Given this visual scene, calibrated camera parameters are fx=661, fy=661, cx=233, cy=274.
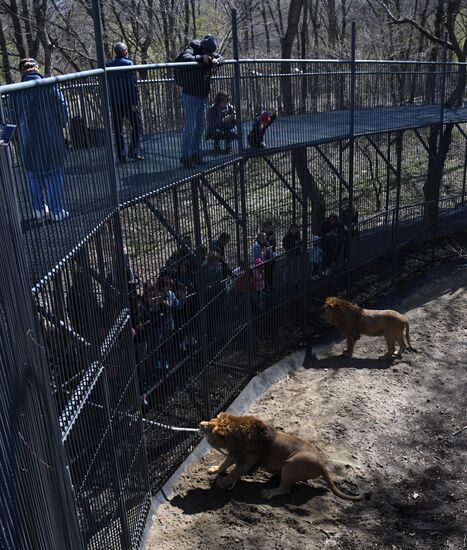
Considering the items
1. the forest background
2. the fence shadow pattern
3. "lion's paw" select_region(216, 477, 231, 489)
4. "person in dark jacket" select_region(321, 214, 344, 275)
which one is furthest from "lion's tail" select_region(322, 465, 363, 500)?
the forest background

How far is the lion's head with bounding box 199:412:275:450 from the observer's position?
6.90m

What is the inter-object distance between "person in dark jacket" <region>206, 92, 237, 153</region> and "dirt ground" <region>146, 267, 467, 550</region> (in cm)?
351

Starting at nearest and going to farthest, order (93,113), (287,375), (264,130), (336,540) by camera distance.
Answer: (93,113) → (336,540) → (264,130) → (287,375)

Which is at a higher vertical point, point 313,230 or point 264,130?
point 264,130

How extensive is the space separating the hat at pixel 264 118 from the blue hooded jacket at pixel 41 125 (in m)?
4.85

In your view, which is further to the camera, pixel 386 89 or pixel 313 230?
pixel 386 89

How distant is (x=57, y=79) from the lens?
395cm

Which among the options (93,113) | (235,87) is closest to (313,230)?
(235,87)

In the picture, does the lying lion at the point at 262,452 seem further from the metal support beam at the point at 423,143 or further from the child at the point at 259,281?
the metal support beam at the point at 423,143

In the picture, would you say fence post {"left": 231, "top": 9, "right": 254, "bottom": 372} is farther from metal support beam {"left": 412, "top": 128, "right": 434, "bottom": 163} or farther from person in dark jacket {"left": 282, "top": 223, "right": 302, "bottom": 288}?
metal support beam {"left": 412, "top": 128, "right": 434, "bottom": 163}

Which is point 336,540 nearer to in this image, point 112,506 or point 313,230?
point 112,506

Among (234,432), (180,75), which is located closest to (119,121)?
(180,75)

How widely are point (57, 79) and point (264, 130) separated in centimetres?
526

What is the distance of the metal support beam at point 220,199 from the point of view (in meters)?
7.80
